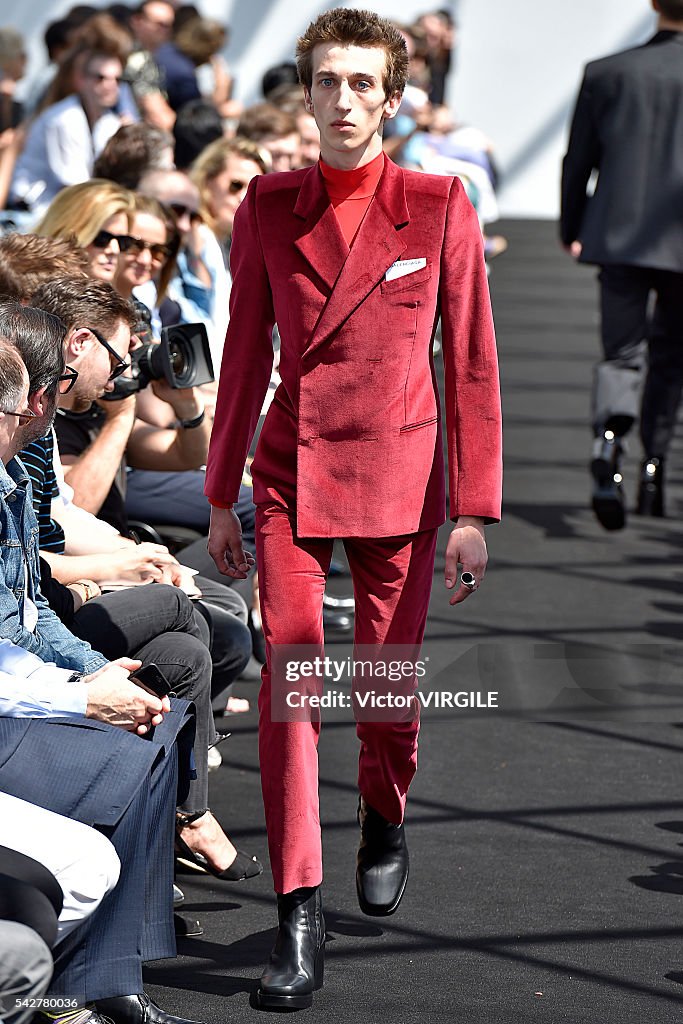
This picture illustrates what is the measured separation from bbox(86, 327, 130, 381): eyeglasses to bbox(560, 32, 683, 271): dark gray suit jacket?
2714mm

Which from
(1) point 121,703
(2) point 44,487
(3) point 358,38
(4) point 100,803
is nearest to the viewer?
(4) point 100,803


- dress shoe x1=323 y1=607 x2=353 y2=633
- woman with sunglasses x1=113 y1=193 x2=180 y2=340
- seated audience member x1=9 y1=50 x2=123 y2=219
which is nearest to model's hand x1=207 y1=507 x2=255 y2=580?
woman with sunglasses x1=113 y1=193 x2=180 y2=340

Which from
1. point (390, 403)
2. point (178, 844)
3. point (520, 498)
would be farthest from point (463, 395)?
point (520, 498)

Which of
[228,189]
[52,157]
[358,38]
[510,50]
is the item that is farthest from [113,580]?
[510,50]

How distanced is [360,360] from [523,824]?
47.9 inches

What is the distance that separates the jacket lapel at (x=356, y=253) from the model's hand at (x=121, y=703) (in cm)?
64

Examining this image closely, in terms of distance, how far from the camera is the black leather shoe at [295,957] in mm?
2658

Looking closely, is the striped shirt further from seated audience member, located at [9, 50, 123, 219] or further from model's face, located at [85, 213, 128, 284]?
seated audience member, located at [9, 50, 123, 219]

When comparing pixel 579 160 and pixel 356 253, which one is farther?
pixel 579 160

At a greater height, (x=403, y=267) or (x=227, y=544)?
(x=403, y=267)

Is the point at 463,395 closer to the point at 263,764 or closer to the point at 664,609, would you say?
the point at 263,764

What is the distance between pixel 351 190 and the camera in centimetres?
285

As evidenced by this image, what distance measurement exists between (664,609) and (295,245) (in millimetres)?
2743

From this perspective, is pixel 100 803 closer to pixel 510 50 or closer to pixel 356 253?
pixel 356 253
